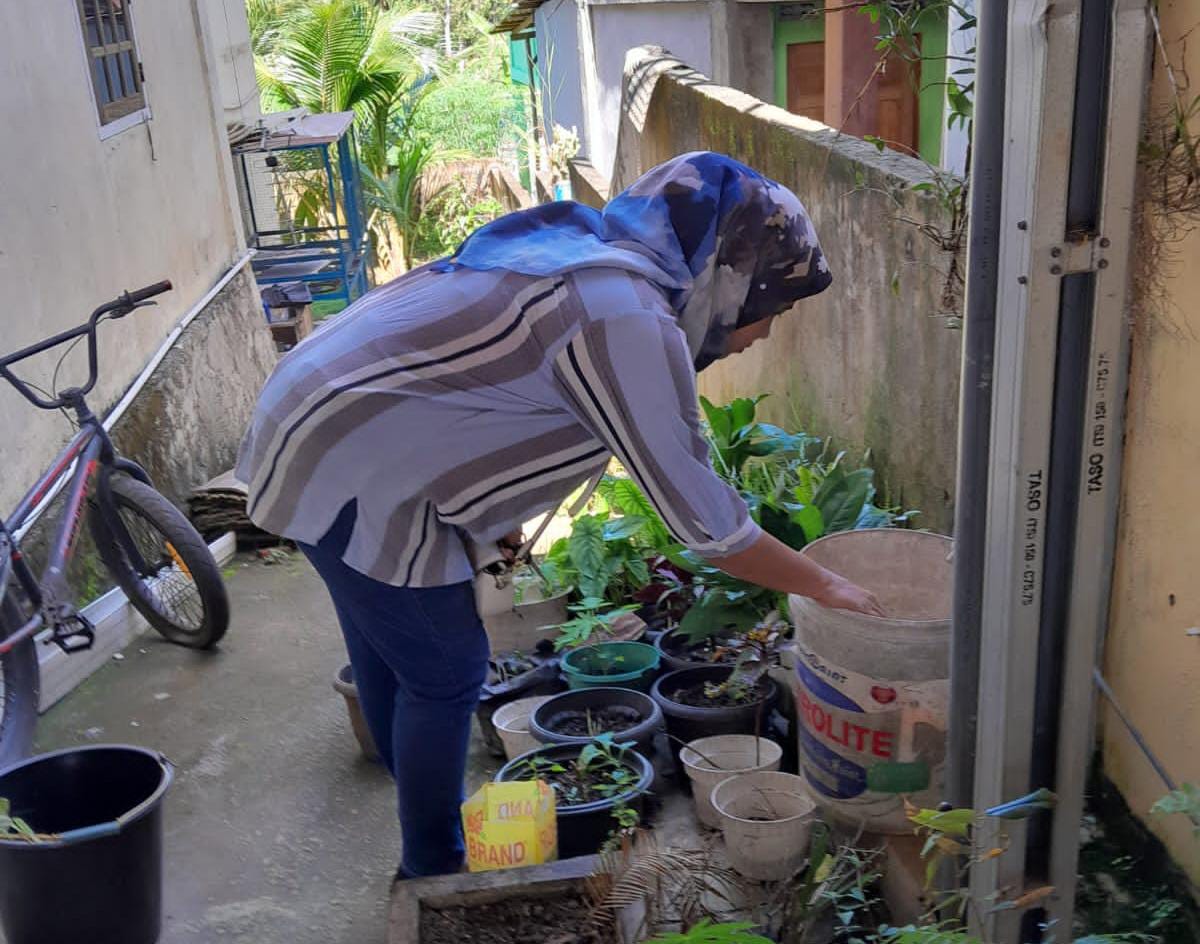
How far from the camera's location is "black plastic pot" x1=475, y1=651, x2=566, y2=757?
328 cm

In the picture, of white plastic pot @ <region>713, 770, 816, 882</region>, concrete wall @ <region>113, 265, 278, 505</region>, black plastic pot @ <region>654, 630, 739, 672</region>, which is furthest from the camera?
concrete wall @ <region>113, 265, 278, 505</region>

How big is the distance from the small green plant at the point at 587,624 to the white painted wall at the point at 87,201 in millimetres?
1982

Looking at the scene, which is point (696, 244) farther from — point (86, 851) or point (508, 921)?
point (86, 851)

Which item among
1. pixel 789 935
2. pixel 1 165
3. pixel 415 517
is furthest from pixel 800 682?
pixel 1 165

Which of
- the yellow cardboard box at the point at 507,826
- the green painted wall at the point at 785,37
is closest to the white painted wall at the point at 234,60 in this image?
the green painted wall at the point at 785,37

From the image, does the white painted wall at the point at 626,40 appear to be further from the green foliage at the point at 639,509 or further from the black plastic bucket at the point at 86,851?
the black plastic bucket at the point at 86,851

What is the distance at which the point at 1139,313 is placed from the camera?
2004 millimetres

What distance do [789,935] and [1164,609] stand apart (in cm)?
85

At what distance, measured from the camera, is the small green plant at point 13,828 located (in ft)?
7.87

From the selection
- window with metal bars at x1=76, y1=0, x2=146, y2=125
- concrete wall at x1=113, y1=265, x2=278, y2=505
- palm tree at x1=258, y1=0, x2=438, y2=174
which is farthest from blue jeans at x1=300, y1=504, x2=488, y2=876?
palm tree at x1=258, y1=0, x2=438, y2=174

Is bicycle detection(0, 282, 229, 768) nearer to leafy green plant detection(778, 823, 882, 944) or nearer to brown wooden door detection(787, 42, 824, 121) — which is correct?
leafy green plant detection(778, 823, 882, 944)

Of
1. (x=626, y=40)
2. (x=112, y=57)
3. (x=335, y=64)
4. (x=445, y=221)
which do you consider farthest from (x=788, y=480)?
(x=445, y=221)

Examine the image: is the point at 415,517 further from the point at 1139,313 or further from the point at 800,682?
the point at 1139,313

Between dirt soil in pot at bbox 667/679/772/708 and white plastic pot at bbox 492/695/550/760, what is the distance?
356 mm
